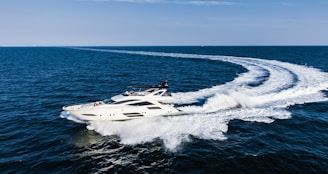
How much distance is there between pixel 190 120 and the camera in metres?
25.8

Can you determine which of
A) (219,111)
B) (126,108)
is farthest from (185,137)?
(219,111)

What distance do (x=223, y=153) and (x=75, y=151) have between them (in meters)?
11.9

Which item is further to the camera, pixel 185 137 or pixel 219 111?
pixel 219 111

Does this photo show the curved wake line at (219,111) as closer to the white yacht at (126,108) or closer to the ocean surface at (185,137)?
the ocean surface at (185,137)

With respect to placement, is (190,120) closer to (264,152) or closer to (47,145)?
(264,152)

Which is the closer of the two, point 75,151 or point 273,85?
point 75,151

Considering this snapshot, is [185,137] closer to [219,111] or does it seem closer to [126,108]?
[126,108]

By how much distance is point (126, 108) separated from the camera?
25469 mm

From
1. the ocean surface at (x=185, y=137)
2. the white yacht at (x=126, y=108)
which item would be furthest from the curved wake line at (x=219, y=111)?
the white yacht at (x=126, y=108)

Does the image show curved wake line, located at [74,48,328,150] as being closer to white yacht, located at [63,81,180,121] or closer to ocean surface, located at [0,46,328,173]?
ocean surface, located at [0,46,328,173]

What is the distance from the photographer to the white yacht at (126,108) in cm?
2467

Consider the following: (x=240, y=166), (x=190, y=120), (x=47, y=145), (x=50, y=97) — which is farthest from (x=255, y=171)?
(x=50, y=97)

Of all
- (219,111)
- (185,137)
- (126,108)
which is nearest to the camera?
(185,137)

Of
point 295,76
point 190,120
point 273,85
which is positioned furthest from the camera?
point 295,76
